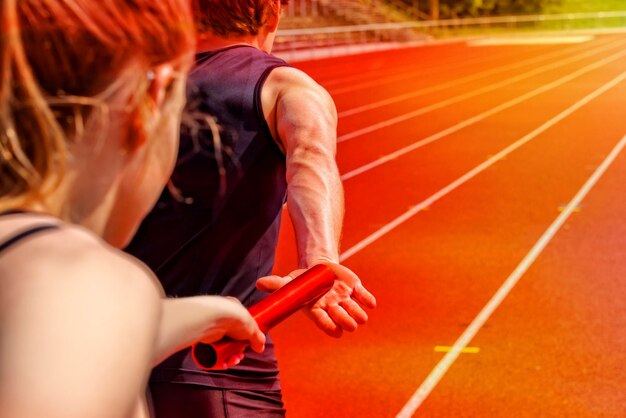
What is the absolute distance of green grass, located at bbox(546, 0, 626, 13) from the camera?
5506cm

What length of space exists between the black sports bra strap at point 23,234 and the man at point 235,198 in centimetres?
122

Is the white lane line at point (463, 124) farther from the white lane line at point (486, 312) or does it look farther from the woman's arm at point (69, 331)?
the woman's arm at point (69, 331)

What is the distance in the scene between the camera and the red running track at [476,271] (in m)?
4.80

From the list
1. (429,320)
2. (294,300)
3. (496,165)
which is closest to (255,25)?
(294,300)

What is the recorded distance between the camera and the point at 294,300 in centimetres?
129

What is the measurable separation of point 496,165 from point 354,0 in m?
31.2

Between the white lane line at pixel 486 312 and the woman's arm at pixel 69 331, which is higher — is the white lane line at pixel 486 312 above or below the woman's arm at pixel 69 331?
below

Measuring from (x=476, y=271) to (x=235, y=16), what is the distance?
480 cm

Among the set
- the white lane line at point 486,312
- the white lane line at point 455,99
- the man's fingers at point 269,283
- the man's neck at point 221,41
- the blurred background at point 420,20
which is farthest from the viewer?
the blurred background at point 420,20

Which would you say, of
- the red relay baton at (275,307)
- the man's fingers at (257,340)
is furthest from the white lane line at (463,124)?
the man's fingers at (257,340)

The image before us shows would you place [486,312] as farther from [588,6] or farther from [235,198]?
[588,6]

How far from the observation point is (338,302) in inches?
62.2

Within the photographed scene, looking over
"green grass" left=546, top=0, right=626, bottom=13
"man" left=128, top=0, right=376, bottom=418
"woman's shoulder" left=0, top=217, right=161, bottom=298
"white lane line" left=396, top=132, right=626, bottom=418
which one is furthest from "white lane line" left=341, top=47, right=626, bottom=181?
"green grass" left=546, top=0, right=626, bottom=13

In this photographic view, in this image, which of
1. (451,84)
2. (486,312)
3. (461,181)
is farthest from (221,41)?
(451,84)
